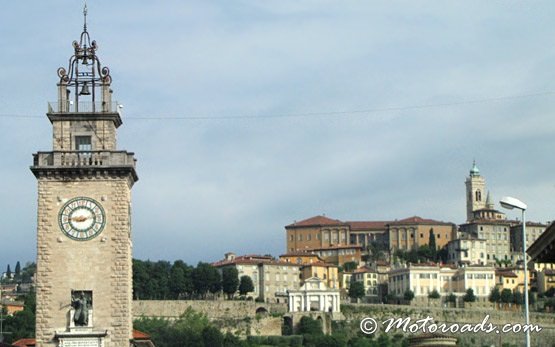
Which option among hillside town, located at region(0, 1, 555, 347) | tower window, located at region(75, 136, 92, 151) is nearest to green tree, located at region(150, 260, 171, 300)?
hillside town, located at region(0, 1, 555, 347)

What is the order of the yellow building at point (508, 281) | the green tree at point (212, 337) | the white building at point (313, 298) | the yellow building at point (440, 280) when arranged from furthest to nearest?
1. the yellow building at point (508, 281)
2. the yellow building at point (440, 280)
3. the white building at point (313, 298)
4. the green tree at point (212, 337)

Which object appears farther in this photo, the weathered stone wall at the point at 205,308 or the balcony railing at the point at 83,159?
the weathered stone wall at the point at 205,308

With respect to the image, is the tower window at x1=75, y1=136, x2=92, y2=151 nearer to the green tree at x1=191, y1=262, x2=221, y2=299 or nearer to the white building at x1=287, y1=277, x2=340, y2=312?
the green tree at x1=191, y1=262, x2=221, y2=299

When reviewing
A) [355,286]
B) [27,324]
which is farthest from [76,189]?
[355,286]

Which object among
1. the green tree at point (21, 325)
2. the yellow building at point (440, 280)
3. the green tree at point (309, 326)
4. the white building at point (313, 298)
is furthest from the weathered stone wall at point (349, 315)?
the green tree at point (21, 325)

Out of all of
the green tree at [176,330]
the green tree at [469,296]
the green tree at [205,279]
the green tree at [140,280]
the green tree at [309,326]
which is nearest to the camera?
the green tree at [176,330]

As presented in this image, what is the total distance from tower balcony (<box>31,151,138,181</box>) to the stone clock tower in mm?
28

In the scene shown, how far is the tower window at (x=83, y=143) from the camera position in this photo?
42.3 meters

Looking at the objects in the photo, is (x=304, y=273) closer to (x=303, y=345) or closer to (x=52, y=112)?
(x=303, y=345)

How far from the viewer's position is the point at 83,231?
41375 millimetres

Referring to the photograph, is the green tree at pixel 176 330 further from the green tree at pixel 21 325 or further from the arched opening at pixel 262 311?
the arched opening at pixel 262 311

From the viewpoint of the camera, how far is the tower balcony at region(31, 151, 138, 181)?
41.7 m

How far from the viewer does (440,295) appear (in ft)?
632

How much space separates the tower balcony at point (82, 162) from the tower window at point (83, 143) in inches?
10.7
